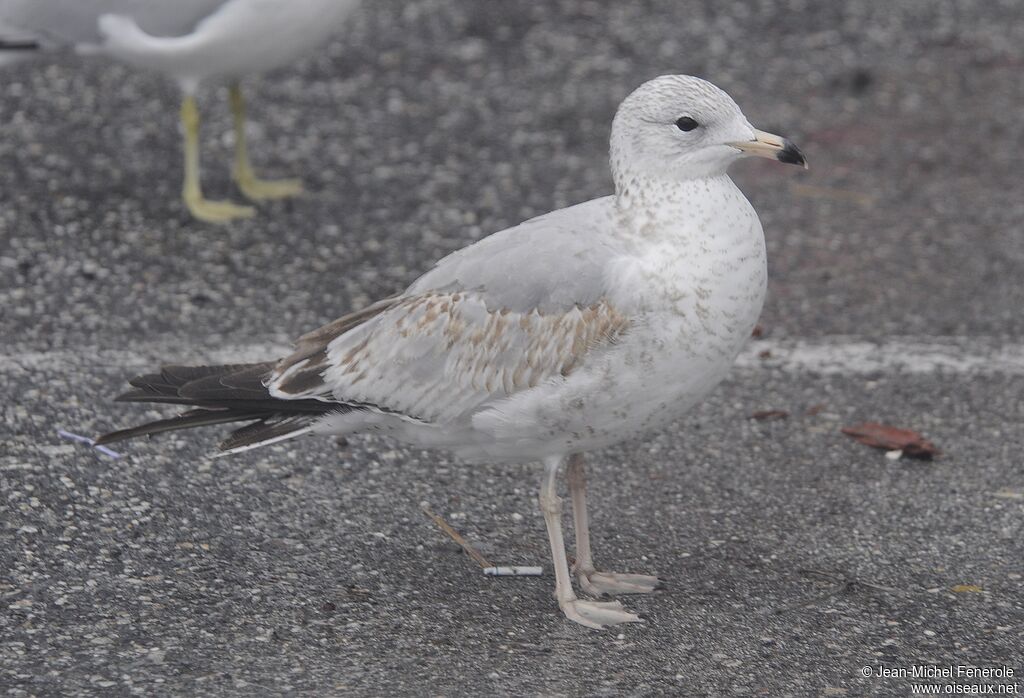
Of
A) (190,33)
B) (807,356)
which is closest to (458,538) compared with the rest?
(807,356)

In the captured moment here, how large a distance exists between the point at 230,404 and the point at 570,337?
3.14ft

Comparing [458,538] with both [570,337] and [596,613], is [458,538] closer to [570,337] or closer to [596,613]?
[596,613]

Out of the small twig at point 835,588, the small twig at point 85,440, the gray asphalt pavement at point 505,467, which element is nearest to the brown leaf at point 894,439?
the gray asphalt pavement at point 505,467

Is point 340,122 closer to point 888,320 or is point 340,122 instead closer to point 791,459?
point 888,320

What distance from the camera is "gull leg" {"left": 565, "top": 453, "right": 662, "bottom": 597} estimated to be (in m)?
3.94

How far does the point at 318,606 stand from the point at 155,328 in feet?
6.29

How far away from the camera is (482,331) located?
12.4 ft

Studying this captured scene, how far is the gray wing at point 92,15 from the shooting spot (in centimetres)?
619

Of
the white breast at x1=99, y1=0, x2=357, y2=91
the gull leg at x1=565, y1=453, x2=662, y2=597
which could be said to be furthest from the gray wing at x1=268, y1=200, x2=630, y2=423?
the white breast at x1=99, y1=0, x2=357, y2=91

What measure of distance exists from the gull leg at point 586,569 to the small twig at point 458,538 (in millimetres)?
253

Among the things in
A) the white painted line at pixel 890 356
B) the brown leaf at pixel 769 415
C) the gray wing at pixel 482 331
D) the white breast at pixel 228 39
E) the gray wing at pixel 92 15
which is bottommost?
the brown leaf at pixel 769 415

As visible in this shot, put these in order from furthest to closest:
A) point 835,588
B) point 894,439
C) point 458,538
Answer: point 894,439, point 458,538, point 835,588

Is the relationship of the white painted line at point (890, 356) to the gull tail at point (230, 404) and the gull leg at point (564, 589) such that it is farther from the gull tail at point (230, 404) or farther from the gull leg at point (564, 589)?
the gull tail at point (230, 404)

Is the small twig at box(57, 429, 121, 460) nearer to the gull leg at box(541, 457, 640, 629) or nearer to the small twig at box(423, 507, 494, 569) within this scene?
the small twig at box(423, 507, 494, 569)
